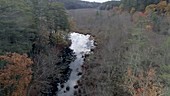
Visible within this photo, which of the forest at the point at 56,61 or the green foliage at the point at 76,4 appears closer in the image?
the forest at the point at 56,61

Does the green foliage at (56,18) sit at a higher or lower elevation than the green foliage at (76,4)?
higher

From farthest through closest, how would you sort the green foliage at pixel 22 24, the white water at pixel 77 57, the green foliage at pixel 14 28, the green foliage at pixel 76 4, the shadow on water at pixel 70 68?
the green foliage at pixel 76 4, the white water at pixel 77 57, the shadow on water at pixel 70 68, the green foliage at pixel 22 24, the green foliage at pixel 14 28

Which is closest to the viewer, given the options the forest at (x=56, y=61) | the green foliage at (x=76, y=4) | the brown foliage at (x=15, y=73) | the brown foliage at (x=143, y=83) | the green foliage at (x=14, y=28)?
the brown foliage at (x=15, y=73)

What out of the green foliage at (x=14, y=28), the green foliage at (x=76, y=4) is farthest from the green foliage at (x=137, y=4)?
the green foliage at (x=76, y=4)

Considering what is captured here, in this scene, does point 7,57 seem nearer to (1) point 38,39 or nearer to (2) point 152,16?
(1) point 38,39

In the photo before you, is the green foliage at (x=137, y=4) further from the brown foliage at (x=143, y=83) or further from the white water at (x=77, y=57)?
the brown foliage at (x=143, y=83)
